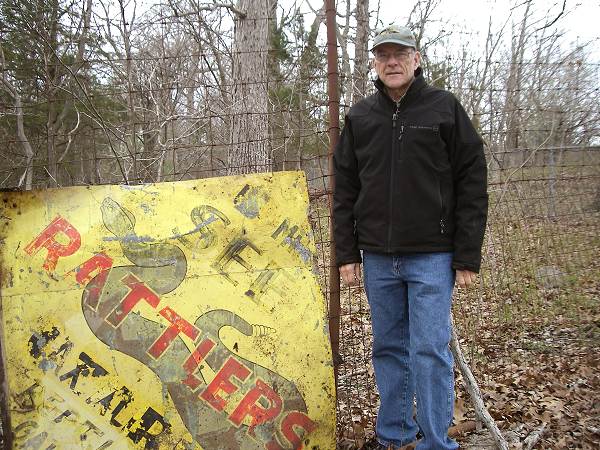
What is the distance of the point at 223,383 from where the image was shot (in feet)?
8.00

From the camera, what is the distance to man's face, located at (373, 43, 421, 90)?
2355 mm

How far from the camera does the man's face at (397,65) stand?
2355mm

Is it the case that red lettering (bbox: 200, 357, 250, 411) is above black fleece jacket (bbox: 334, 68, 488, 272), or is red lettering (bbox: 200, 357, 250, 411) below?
below

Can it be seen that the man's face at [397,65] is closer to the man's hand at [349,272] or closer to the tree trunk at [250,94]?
the man's hand at [349,272]

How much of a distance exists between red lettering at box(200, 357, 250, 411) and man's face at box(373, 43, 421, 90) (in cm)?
169

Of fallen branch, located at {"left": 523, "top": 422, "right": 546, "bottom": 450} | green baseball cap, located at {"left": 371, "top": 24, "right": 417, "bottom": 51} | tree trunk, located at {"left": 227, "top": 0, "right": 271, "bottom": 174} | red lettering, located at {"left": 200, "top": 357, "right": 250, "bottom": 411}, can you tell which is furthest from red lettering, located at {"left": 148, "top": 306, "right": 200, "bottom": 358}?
fallen branch, located at {"left": 523, "top": 422, "right": 546, "bottom": 450}

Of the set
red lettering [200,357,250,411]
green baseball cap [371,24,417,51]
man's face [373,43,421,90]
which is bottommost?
red lettering [200,357,250,411]

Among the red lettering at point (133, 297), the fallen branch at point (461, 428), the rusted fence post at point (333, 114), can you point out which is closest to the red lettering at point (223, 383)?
the red lettering at point (133, 297)

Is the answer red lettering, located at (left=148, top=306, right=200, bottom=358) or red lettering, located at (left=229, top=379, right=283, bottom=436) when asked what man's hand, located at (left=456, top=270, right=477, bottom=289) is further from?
red lettering, located at (left=148, top=306, right=200, bottom=358)

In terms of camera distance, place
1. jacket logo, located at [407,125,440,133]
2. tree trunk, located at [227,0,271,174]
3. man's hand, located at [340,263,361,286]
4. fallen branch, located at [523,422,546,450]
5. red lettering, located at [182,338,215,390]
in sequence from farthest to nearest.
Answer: tree trunk, located at [227,0,271,174], fallen branch, located at [523,422,546,450], man's hand, located at [340,263,361,286], red lettering, located at [182,338,215,390], jacket logo, located at [407,125,440,133]

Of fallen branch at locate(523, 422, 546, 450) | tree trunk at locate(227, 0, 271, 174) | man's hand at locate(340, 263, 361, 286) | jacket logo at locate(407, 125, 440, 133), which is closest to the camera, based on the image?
jacket logo at locate(407, 125, 440, 133)

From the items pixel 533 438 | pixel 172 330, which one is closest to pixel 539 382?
pixel 533 438

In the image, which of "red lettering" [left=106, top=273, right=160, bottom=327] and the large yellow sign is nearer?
the large yellow sign

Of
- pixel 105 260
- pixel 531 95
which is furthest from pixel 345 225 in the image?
pixel 531 95
